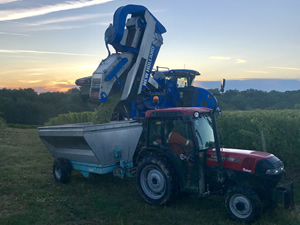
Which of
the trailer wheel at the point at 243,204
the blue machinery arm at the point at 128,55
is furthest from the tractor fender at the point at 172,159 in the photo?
the blue machinery arm at the point at 128,55

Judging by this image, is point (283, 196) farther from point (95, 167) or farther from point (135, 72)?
point (135, 72)

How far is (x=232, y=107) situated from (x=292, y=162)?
14652 millimetres

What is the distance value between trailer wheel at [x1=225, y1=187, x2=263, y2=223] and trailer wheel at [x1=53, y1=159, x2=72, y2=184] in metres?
4.25

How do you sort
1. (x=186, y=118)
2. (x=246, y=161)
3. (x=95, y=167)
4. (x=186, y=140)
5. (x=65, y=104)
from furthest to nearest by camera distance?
1. (x=65, y=104)
2. (x=95, y=167)
3. (x=186, y=140)
4. (x=186, y=118)
5. (x=246, y=161)

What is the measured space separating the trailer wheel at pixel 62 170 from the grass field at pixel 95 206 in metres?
0.15

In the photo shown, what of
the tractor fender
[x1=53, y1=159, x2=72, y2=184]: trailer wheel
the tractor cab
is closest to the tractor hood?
the tractor cab

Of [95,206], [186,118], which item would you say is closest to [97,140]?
[95,206]

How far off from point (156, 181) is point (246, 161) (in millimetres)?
1863

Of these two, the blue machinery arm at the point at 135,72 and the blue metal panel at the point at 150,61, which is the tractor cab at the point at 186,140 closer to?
the blue machinery arm at the point at 135,72

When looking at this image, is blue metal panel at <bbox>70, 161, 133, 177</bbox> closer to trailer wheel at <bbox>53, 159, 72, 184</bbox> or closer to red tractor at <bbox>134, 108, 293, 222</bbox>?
trailer wheel at <bbox>53, 159, 72, 184</bbox>

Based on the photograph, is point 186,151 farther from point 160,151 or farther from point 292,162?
point 292,162

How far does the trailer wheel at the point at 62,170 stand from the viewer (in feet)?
24.4

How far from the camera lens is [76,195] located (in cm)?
677

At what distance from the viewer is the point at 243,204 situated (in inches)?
195
